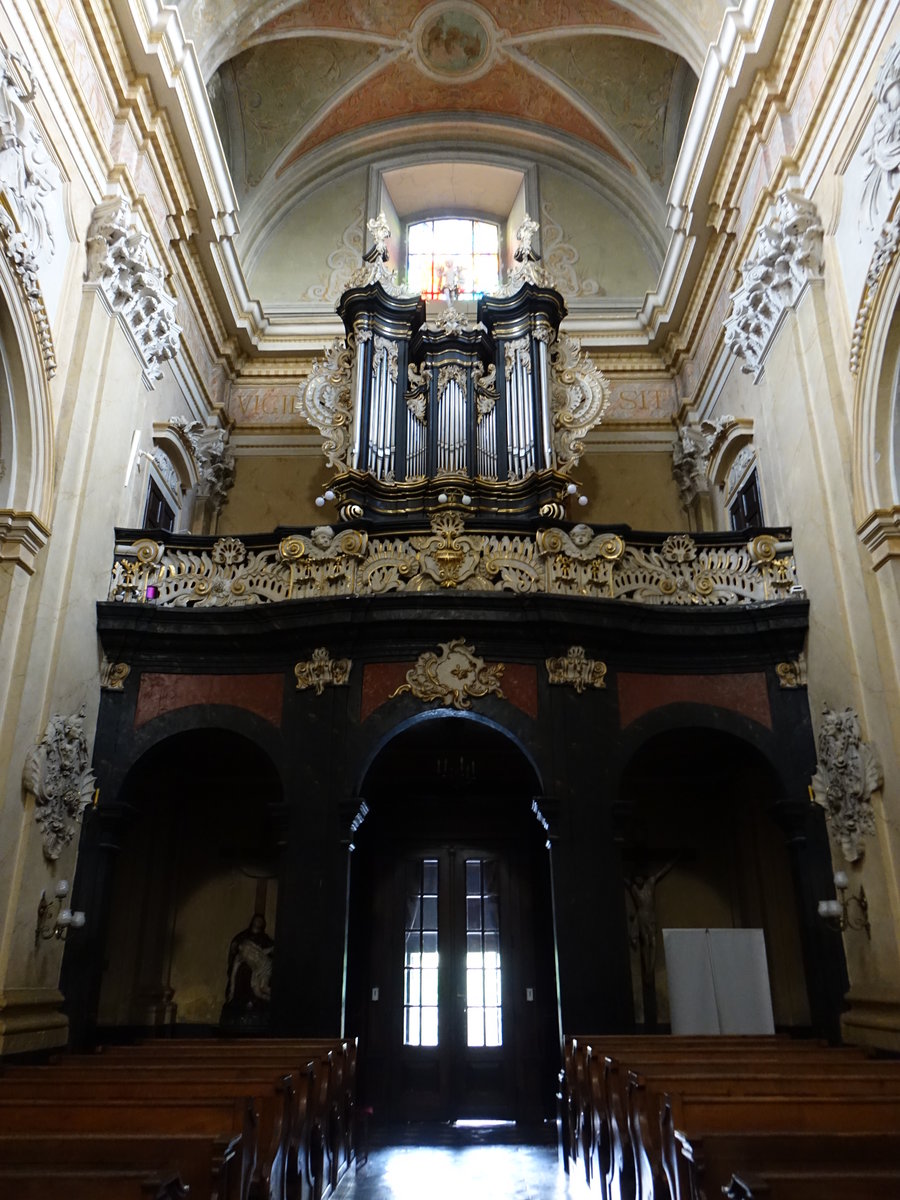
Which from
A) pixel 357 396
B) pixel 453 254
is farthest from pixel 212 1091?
pixel 453 254

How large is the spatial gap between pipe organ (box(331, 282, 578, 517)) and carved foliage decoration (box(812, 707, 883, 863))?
404cm

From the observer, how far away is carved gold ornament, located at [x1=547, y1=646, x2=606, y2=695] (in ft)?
27.0

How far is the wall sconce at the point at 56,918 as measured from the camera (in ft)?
23.1

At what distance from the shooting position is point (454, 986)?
9.99m

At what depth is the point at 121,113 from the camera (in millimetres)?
8891

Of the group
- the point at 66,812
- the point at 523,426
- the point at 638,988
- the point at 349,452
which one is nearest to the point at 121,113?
the point at 349,452

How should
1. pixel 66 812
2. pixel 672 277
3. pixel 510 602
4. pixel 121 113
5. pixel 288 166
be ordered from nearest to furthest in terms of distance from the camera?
pixel 66 812 → pixel 510 602 → pixel 121 113 → pixel 672 277 → pixel 288 166

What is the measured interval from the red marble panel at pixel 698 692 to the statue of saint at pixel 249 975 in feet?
15.2

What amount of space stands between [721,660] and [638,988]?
3962mm

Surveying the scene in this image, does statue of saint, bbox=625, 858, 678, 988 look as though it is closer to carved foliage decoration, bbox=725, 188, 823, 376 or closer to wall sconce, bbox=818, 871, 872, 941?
wall sconce, bbox=818, 871, 872, 941

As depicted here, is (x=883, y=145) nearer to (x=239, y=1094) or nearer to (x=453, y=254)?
(x=239, y=1094)

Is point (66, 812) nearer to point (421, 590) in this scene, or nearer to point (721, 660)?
point (421, 590)

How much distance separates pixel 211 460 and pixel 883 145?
8.38 metres

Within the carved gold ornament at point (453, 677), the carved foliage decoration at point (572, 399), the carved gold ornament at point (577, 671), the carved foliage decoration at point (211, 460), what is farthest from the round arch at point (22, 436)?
the carved foliage decoration at point (572, 399)
